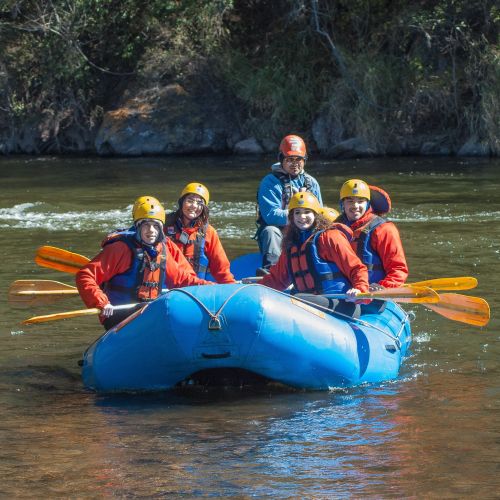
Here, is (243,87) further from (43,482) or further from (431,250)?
(43,482)

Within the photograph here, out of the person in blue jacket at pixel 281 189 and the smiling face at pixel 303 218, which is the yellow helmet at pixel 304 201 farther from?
the person in blue jacket at pixel 281 189

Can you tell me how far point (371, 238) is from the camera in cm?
769

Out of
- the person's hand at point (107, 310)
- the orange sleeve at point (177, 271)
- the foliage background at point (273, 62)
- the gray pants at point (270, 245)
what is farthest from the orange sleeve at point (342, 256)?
the foliage background at point (273, 62)

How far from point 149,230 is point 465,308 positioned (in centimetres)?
202

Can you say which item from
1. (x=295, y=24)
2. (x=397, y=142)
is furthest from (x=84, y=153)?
(x=397, y=142)

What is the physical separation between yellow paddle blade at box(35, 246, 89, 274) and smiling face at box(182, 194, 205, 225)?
725 millimetres

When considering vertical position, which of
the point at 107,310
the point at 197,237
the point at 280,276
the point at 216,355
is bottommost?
the point at 216,355

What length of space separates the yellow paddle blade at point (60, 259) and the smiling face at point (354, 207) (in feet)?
5.76

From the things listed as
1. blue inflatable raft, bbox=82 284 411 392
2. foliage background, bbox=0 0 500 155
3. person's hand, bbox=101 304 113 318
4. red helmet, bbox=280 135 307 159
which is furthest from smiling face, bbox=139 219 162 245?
foliage background, bbox=0 0 500 155

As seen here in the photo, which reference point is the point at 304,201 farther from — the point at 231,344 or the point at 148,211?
the point at 231,344

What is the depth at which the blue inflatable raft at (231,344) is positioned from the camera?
20.8ft

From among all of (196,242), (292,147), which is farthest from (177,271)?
(292,147)

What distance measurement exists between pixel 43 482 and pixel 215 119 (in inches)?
672

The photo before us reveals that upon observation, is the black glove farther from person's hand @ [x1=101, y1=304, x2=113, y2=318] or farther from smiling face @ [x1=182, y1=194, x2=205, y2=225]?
person's hand @ [x1=101, y1=304, x2=113, y2=318]
